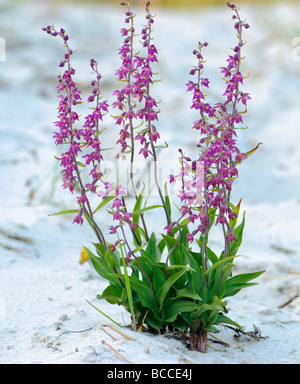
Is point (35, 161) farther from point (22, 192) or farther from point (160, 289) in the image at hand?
point (160, 289)

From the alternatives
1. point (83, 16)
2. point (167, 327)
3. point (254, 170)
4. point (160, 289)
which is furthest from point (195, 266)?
point (83, 16)

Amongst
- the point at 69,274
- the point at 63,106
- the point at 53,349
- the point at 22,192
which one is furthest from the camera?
the point at 22,192

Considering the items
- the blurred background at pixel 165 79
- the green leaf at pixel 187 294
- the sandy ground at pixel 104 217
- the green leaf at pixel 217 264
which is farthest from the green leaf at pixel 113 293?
the blurred background at pixel 165 79

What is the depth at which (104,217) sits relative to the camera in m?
3.98

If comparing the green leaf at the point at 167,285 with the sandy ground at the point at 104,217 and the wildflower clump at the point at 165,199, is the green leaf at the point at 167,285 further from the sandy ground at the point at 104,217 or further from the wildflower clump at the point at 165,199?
the sandy ground at the point at 104,217

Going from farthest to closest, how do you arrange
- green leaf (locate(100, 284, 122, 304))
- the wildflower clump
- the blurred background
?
the blurred background → green leaf (locate(100, 284, 122, 304)) → the wildflower clump

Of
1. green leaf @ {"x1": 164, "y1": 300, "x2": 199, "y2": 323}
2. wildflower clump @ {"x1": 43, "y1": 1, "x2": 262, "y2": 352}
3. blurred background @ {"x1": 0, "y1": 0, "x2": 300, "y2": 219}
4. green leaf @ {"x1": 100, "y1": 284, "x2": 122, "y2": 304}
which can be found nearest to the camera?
wildflower clump @ {"x1": 43, "y1": 1, "x2": 262, "y2": 352}

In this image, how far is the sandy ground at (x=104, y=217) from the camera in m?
2.19

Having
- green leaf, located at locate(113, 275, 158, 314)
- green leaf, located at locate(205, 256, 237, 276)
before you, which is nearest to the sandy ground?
green leaf, located at locate(113, 275, 158, 314)

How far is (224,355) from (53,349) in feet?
2.19

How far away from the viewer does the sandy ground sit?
2191 millimetres

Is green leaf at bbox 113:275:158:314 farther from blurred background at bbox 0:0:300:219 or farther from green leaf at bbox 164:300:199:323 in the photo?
blurred background at bbox 0:0:300:219

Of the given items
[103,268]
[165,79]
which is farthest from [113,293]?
[165,79]

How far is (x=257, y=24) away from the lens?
8.86 metres
